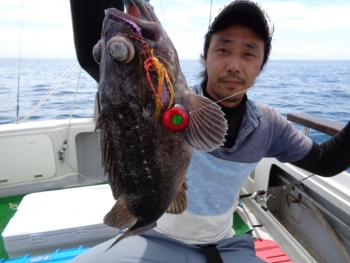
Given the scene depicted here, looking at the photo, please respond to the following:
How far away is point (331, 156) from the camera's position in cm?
226

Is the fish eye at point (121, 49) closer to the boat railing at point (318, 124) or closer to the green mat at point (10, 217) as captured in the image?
the boat railing at point (318, 124)

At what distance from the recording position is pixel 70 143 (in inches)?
193

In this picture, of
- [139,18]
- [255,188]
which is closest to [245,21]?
[139,18]

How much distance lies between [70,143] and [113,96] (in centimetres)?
404

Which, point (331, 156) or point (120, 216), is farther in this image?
point (331, 156)

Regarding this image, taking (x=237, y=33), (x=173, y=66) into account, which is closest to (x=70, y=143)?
(x=237, y=33)

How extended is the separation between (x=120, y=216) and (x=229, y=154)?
0.99m

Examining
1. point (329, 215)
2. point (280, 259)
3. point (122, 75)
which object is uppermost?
point (122, 75)

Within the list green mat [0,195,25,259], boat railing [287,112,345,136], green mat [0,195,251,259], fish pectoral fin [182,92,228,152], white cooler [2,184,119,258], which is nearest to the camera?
fish pectoral fin [182,92,228,152]

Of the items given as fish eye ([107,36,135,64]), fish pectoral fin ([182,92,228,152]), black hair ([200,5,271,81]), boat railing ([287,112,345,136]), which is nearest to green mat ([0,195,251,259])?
boat railing ([287,112,345,136])

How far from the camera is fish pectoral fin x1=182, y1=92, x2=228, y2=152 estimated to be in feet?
4.08

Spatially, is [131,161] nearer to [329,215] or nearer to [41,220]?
[41,220]

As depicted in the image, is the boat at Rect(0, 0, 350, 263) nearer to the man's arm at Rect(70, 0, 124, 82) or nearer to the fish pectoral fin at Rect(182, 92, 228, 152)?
the man's arm at Rect(70, 0, 124, 82)

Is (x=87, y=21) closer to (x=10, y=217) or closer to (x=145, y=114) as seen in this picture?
(x=145, y=114)
